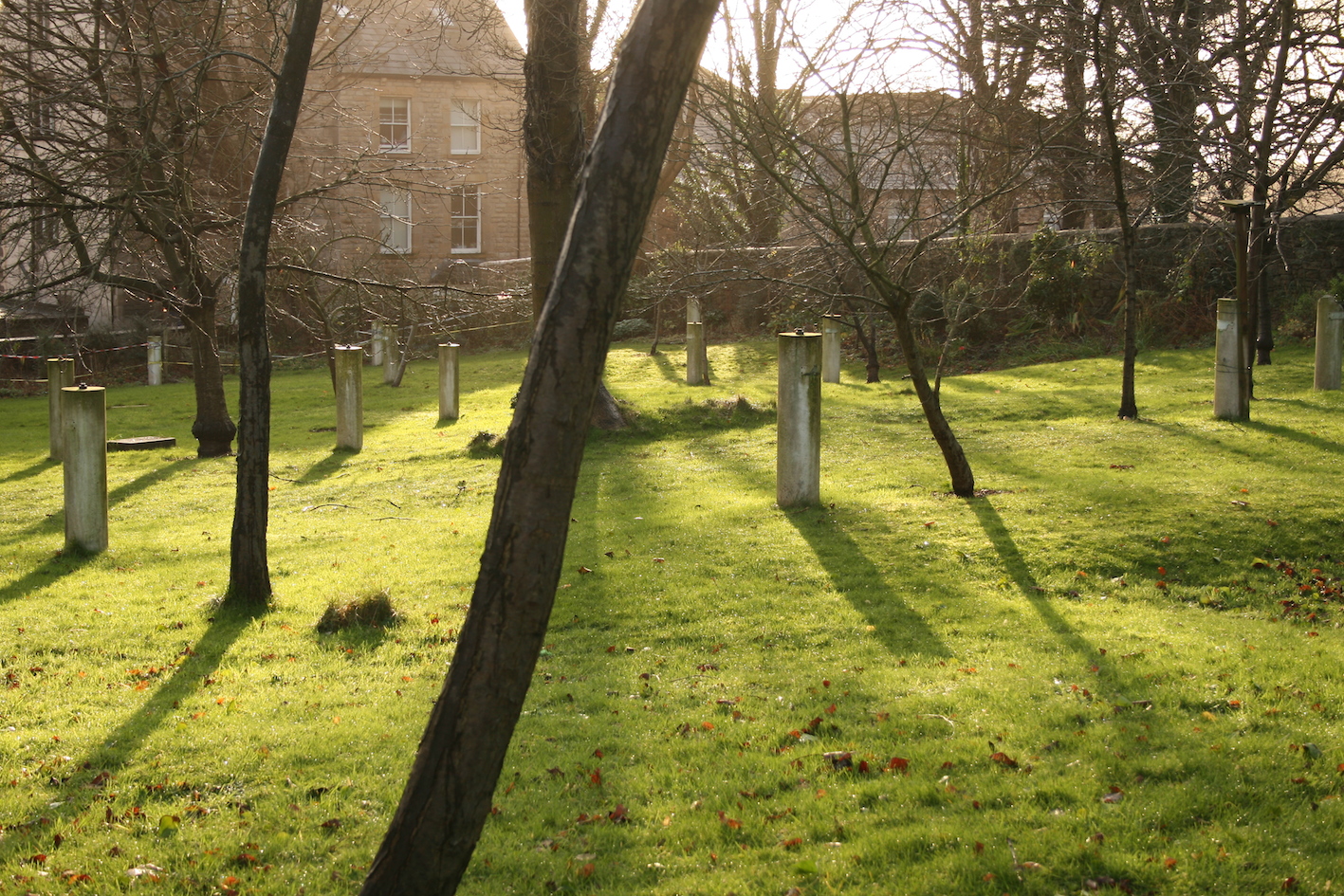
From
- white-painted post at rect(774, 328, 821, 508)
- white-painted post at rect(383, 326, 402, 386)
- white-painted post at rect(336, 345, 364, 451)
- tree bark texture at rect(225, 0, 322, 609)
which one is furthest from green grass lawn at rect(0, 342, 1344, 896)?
white-painted post at rect(383, 326, 402, 386)

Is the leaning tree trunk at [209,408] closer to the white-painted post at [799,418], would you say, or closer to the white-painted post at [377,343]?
the white-painted post at [377,343]

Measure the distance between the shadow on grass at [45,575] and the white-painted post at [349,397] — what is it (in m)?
5.82

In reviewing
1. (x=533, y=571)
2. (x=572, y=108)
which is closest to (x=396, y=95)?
(x=572, y=108)

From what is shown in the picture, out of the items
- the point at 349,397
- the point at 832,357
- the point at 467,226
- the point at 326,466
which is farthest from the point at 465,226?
the point at 326,466

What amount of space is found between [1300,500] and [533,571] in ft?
26.5

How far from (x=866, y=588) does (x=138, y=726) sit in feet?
15.7

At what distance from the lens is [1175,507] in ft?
29.0

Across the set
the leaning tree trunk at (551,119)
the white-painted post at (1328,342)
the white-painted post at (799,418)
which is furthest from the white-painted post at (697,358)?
the white-painted post at (1328,342)

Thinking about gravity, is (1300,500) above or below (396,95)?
below

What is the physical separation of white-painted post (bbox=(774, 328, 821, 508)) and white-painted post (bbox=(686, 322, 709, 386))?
9.06 metres

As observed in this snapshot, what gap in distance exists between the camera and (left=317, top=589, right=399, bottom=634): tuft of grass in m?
7.23

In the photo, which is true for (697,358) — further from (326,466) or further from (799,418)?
(799,418)

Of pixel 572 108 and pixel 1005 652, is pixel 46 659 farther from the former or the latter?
pixel 572 108

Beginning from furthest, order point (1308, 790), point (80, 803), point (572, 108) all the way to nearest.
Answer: point (572, 108) → point (80, 803) → point (1308, 790)
